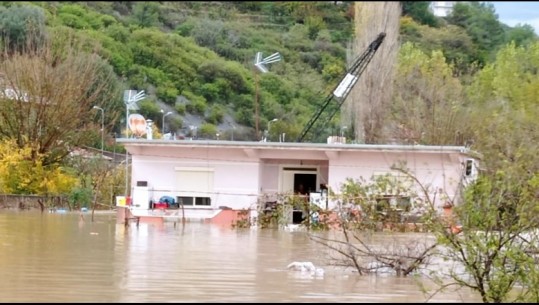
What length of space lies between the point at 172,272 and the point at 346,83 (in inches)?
636

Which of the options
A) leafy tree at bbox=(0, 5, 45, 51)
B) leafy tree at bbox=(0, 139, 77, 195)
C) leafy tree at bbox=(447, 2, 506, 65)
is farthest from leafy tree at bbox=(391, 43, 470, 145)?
leafy tree at bbox=(447, 2, 506, 65)

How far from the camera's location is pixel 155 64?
3719 centimetres

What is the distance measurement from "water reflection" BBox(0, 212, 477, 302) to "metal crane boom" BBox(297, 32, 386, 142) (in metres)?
5.09

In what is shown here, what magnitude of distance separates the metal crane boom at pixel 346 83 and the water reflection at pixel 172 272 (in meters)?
5.09

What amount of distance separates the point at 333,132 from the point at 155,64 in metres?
7.24

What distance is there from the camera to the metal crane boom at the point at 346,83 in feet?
79.2

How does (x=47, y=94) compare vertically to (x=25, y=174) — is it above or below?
above

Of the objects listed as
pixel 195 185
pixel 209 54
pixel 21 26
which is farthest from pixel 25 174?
pixel 195 185

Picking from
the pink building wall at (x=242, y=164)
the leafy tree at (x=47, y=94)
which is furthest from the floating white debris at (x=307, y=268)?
the leafy tree at (x=47, y=94)

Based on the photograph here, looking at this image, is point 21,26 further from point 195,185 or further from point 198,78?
point 195,185

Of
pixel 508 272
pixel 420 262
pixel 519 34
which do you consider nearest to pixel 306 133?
pixel 519 34

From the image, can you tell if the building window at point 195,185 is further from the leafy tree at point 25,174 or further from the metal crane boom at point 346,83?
the leafy tree at point 25,174

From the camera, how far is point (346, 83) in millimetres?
29266

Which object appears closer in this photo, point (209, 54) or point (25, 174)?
point (209, 54)
